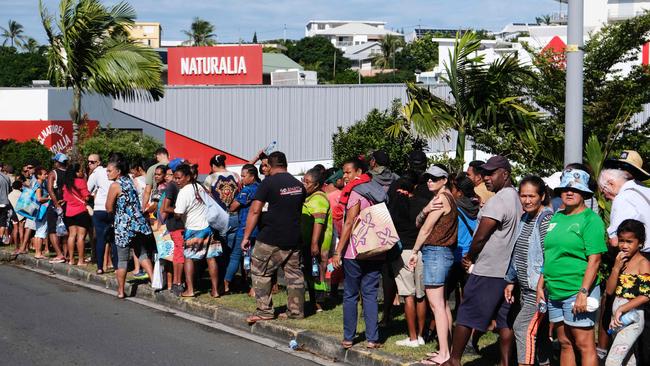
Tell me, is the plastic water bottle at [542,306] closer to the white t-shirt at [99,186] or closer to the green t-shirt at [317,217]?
the green t-shirt at [317,217]

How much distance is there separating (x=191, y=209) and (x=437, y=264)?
4312mm

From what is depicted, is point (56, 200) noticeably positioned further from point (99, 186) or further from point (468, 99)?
point (468, 99)

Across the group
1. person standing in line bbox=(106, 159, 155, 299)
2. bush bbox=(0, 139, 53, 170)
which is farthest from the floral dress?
bush bbox=(0, 139, 53, 170)

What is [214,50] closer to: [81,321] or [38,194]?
[38,194]

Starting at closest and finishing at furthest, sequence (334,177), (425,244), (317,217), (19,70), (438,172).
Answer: (438,172)
(425,244)
(317,217)
(334,177)
(19,70)

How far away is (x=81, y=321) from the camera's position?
10336mm

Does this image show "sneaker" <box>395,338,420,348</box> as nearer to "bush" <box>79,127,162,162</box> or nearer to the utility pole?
the utility pole

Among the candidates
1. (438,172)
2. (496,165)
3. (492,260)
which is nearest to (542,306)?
(492,260)

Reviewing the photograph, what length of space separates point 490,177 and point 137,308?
5.91 m

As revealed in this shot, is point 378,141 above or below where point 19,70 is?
below

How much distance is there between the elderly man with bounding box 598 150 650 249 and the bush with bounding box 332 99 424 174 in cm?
792

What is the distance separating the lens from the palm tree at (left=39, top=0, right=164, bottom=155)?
686 inches

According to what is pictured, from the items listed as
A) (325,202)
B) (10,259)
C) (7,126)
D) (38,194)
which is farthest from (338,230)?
(7,126)

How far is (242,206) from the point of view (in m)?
11.2
